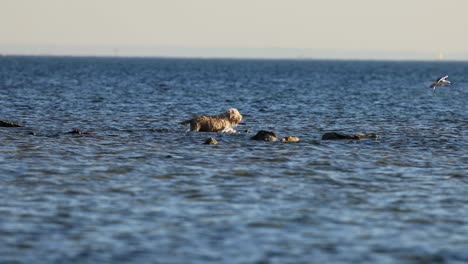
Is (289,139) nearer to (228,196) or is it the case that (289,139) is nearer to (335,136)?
(335,136)

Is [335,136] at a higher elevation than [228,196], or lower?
lower

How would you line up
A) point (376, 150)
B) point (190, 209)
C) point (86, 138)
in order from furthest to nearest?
point (86, 138)
point (376, 150)
point (190, 209)

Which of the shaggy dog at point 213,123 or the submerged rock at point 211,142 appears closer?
the submerged rock at point 211,142

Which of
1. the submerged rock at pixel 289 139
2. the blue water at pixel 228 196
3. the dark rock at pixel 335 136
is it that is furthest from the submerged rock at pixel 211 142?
the dark rock at pixel 335 136

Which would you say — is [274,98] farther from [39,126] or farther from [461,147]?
[461,147]

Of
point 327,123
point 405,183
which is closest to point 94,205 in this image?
point 405,183

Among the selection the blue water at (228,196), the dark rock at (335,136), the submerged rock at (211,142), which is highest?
the blue water at (228,196)

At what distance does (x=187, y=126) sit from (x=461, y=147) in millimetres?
11187

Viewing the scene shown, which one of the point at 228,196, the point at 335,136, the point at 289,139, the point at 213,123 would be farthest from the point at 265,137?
the point at 228,196

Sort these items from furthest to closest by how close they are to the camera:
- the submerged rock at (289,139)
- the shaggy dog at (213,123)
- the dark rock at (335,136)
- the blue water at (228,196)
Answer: the shaggy dog at (213,123)
the dark rock at (335,136)
the submerged rock at (289,139)
the blue water at (228,196)

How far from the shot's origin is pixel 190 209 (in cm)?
1588

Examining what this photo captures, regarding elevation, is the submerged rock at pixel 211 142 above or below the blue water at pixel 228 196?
below

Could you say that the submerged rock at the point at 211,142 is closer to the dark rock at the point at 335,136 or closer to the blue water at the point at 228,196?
the blue water at the point at 228,196

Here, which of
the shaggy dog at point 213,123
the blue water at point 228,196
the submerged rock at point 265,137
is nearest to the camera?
the blue water at point 228,196
